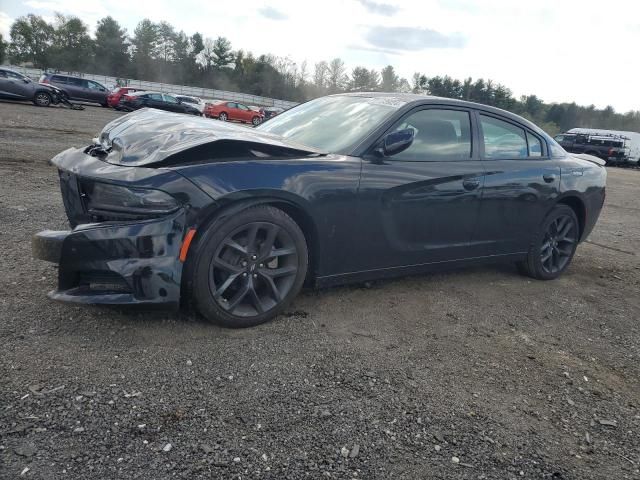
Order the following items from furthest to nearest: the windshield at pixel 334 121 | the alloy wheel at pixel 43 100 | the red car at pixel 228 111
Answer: the red car at pixel 228 111 < the alloy wheel at pixel 43 100 < the windshield at pixel 334 121

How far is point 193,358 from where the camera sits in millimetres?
2803

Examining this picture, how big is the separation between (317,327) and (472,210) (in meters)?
1.64

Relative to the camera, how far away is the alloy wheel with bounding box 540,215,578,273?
4969 millimetres

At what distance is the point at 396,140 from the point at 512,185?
4.56 feet

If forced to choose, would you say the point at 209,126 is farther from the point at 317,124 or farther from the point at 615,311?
the point at 615,311

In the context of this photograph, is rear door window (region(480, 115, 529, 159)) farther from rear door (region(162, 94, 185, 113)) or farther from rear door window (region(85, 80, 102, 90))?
rear door window (region(85, 80, 102, 90))

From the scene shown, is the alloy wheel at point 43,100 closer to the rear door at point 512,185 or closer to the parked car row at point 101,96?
the parked car row at point 101,96

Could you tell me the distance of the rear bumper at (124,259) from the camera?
279cm

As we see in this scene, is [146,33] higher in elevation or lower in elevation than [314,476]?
higher

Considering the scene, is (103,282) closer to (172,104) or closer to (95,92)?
(172,104)

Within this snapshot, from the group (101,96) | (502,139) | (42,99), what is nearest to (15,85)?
(42,99)

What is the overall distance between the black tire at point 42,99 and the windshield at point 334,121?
68.0 ft

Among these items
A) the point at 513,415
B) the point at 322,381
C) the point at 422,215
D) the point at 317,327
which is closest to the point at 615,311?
the point at 422,215

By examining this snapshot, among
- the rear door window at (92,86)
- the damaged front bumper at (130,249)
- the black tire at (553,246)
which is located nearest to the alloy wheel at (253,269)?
the damaged front bumper at (130,249)
